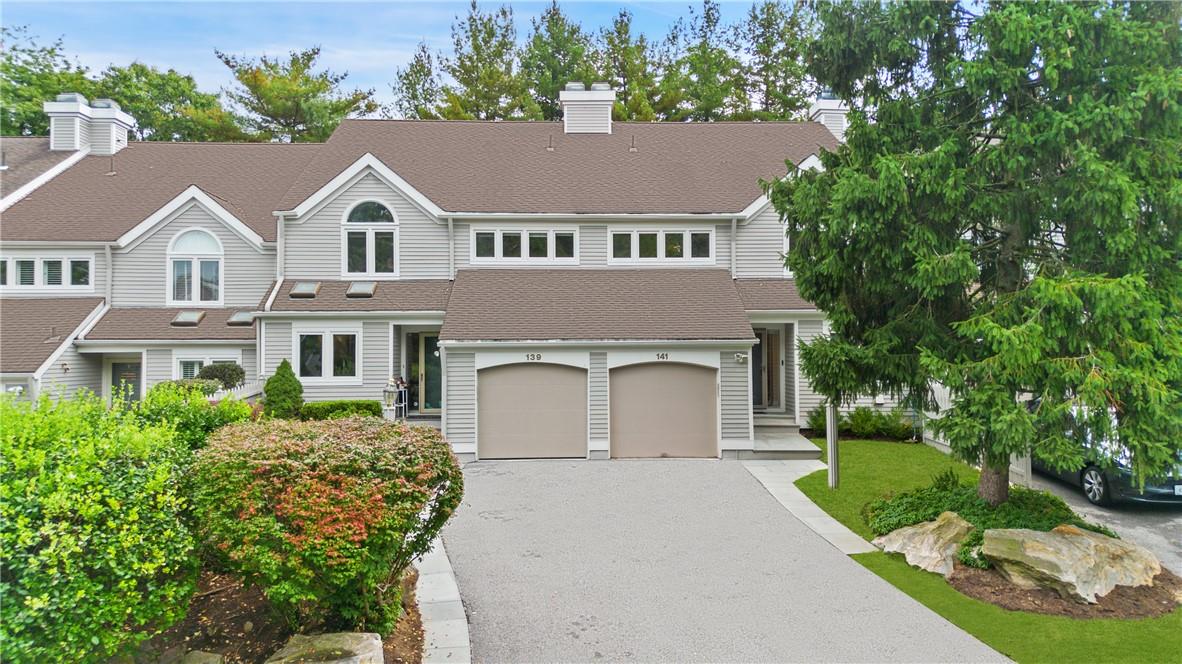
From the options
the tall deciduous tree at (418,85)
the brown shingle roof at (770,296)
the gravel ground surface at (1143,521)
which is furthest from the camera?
the tall deciduous tree at (418,85)

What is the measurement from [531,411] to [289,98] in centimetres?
2631

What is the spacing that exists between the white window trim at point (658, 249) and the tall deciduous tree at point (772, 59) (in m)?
17.7

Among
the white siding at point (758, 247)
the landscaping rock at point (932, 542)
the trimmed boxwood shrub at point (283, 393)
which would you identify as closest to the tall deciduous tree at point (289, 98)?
the trimmed boxwood shrub at point (283, 393)

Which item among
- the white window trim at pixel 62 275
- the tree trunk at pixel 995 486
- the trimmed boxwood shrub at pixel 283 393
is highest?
the white window trim at pixel 62 275

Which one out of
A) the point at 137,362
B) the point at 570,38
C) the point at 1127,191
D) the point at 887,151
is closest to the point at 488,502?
the point at 887,151

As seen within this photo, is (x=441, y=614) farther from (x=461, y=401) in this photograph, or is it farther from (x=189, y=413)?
(x=461, y=401)

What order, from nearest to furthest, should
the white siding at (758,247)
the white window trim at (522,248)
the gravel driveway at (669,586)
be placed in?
the gravel driveway at (669,586) → the white window trim at (522,248) → the white siding at (758,247)

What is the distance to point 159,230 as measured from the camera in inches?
717

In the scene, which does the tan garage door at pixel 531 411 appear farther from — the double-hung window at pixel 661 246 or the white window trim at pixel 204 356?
the white window trim at pixel 204 356

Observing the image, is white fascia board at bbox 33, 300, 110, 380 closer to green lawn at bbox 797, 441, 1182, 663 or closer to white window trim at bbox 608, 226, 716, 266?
white window trim at bbox 608, 226, 716, 266

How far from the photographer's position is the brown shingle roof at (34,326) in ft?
52.1

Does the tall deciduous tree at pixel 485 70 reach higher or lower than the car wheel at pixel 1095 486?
higher

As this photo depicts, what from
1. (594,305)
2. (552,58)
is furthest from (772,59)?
(594,305)

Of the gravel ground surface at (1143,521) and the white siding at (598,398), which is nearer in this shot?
the gravel ground surface at (1143,521)
